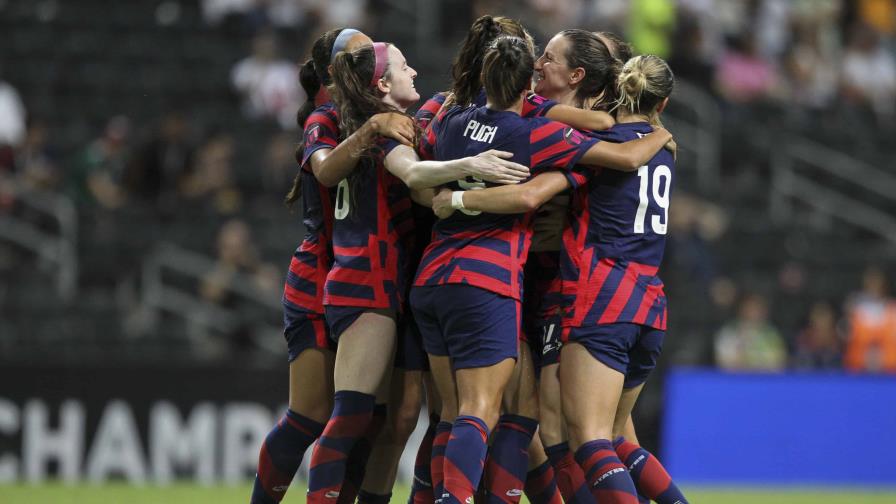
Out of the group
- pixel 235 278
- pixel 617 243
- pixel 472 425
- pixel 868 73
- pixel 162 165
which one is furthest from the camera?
pixel 868 73

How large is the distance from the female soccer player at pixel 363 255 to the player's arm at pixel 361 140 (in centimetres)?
1

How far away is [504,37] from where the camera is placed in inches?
243

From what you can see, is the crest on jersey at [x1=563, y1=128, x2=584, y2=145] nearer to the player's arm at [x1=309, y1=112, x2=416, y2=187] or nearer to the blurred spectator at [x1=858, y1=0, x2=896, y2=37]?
the player's arm at [x1=309, y1=112, x2=416, y2=187]

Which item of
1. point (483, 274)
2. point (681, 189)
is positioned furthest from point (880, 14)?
point (483, 274)

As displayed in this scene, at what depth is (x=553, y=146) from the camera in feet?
20.5

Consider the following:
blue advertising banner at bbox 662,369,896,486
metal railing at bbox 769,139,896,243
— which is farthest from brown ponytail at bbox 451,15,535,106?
metal railing at bbox 769,139,896,243

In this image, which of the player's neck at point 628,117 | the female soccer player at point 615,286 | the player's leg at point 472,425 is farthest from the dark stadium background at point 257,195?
the player's leg at point 472,425

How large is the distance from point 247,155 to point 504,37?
28.5 feet

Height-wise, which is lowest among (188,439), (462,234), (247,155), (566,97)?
(188,439)

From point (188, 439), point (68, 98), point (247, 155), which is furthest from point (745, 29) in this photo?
point (188, 439)

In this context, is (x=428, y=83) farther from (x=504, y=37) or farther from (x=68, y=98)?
(x=504, y=37)

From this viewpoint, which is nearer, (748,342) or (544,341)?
(544,341)

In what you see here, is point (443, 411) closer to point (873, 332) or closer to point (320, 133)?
point (320, 133)

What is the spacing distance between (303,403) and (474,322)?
111 centimetres
